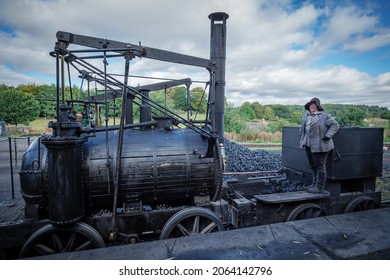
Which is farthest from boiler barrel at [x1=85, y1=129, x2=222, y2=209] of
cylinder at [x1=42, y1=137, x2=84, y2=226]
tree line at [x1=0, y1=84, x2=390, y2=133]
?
tree line at [x1=0, y1=84, x2=390, y2=133]

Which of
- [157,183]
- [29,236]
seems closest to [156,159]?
[157,183]

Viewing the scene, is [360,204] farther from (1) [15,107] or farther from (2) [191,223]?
(1) [15,107]

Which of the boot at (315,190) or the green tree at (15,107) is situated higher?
the green tree at (15,107)

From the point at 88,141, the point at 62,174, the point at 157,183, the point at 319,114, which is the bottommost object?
the point at 157,183

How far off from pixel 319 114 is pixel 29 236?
19.9 feet

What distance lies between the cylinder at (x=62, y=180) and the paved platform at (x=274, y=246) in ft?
2.31

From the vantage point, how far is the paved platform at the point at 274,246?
2.86 metres

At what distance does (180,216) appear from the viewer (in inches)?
157

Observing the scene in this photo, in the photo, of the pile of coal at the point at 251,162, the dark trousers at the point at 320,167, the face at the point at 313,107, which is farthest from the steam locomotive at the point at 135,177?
the pile of coal at the point at 251,162

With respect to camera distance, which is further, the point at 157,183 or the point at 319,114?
the point at 319,114

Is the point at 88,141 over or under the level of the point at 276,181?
over

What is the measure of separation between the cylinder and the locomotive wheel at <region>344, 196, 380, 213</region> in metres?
5.77

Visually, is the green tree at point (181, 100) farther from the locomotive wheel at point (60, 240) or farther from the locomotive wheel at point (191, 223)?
the locomotive wheel at point (60, 240)
